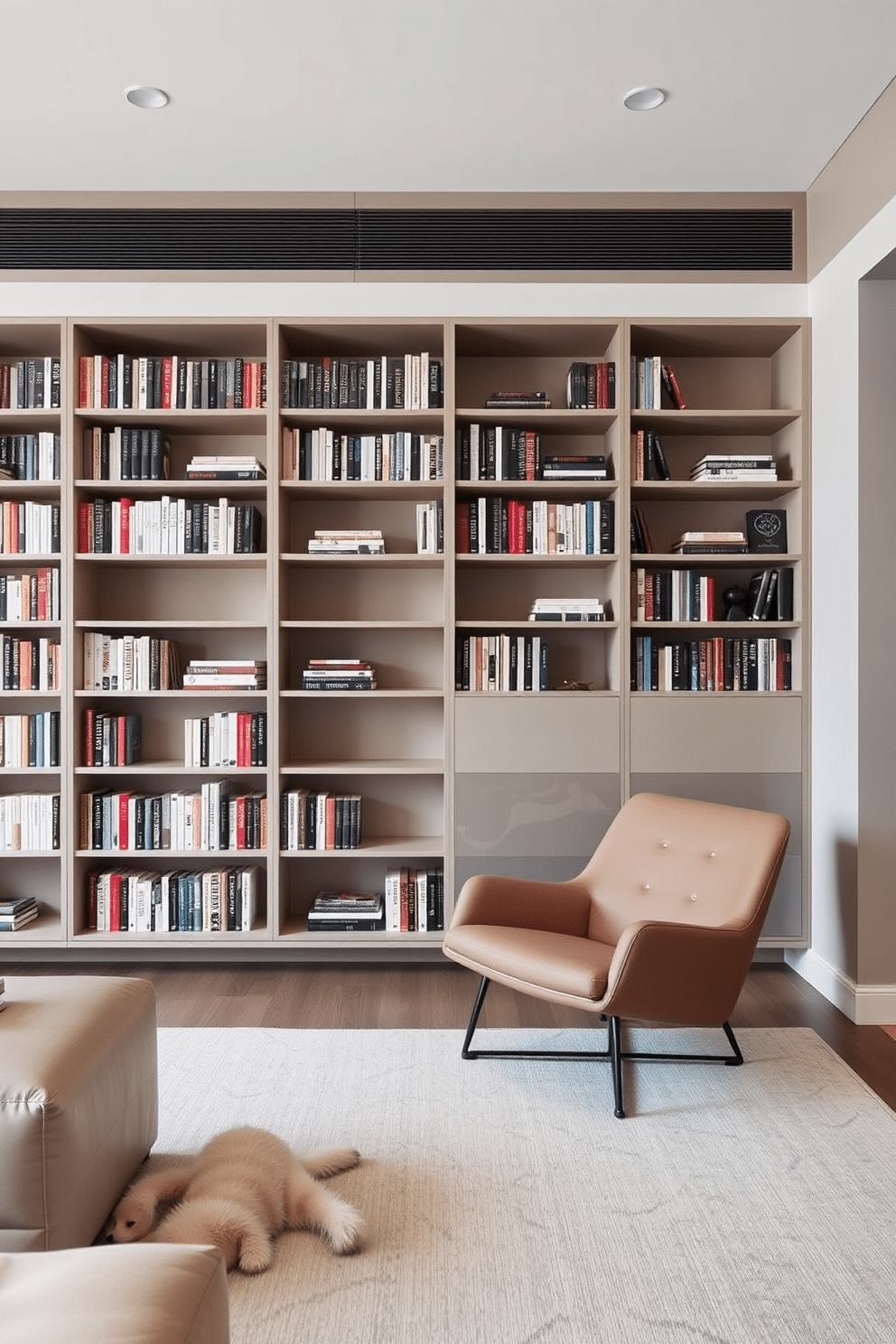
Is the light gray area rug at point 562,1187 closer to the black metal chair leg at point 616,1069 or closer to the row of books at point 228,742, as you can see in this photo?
the black metal chair leg at point 616,1069

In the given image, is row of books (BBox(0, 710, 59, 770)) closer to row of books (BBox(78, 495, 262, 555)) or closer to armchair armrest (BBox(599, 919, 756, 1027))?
row of books (BBox(78, 495, 262, 555))

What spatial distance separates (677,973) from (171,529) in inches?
98.5

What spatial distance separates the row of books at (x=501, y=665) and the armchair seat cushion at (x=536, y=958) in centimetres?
107

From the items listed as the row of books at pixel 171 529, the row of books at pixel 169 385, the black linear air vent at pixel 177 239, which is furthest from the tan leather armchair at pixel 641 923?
the black linear air vent at pixel 177 239

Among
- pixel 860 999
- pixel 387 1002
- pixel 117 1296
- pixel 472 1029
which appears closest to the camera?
pixel 117 1296

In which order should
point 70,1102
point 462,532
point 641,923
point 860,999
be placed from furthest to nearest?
point 462,532, point 860,999, point 641,923, point 70,1102

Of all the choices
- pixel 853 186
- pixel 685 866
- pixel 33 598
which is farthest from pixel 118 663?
pixel 853 186

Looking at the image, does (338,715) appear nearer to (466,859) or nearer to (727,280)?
(466,859)

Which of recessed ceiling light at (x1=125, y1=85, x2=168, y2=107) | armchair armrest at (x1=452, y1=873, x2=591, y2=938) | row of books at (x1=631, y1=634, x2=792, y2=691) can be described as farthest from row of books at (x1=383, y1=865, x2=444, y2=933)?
recessed ceiling light at (x1=125, y1=85, x2=168, y2=107)

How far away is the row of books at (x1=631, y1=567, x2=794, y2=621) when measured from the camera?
376 centimetres

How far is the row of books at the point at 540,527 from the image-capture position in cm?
377

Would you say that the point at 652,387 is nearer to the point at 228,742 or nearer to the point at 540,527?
the point at 540,527

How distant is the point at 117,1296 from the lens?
3.69ft

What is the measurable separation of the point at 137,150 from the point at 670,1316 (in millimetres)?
3830
